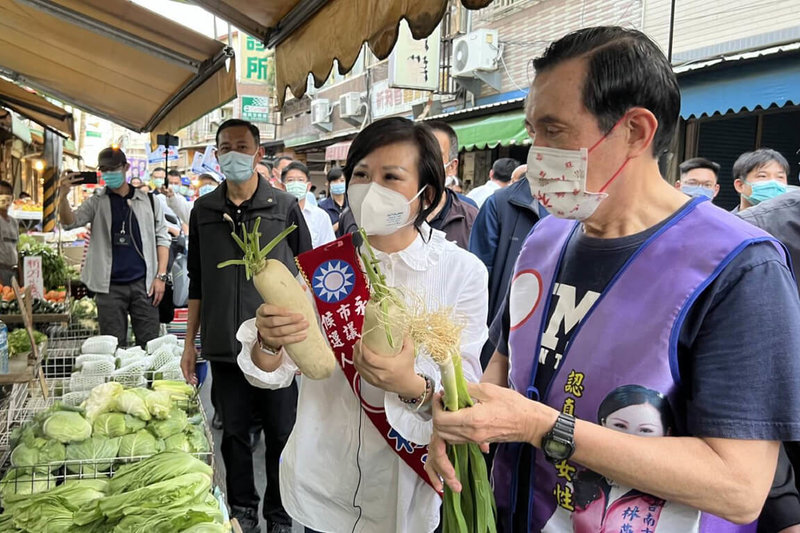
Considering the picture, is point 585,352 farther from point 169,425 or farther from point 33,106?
point 33,106

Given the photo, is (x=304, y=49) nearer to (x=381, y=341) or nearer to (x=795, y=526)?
(x=381, y=341)

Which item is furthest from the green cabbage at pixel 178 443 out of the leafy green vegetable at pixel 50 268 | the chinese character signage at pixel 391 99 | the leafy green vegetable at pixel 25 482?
the chinese character signage at pixel 391 99

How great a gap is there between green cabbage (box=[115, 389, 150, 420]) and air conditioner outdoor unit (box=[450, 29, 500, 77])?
10489 mm

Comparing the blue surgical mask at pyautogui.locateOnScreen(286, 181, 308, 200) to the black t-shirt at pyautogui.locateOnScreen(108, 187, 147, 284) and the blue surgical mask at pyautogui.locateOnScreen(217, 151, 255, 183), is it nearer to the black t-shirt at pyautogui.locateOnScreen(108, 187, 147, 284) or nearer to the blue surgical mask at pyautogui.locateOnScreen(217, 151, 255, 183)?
the black t-shirt at pyautogui.locateOnScreen(108, 187, 147, 284)

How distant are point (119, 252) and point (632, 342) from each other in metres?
5.32

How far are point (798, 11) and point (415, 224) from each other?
7.31 meters

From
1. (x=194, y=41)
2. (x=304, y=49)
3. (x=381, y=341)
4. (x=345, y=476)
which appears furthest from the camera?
(x=194, y=41)

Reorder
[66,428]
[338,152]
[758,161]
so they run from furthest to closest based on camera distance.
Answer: [338,152], [758,161], [66,428]

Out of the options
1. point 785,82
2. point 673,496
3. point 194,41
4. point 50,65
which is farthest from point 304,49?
point 785,82

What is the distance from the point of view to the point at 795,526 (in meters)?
1.62

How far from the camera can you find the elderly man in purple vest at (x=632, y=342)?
1.11 metres

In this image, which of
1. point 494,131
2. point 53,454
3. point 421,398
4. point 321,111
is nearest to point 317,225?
point 53,454

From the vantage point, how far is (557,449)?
1.16 metres

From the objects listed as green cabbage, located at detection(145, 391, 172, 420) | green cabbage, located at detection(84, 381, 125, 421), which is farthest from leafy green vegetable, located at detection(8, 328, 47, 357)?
green cabbage, located at detection(145, 391, 172, 420)
